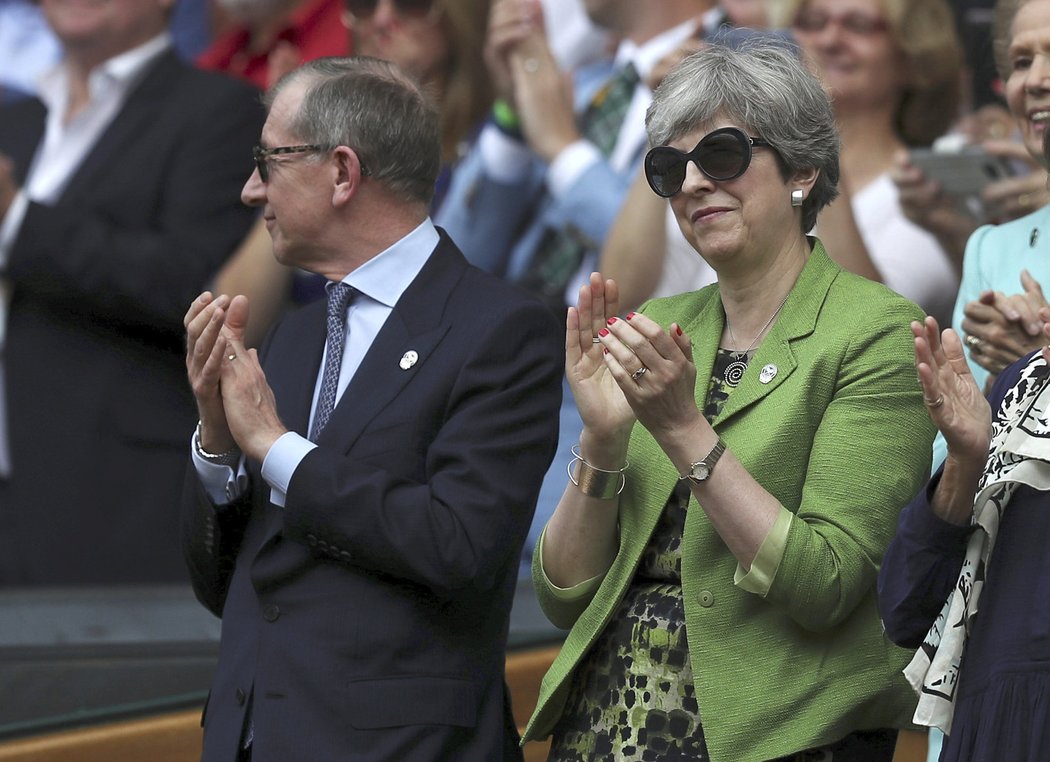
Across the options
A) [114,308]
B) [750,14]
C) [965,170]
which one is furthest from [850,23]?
[114,308]

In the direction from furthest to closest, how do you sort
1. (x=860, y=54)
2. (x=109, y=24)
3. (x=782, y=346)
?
1. (x=109, y=24)
2. (x=860, y=54)
3. (x=782, y=346)

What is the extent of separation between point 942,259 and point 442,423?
216 cm

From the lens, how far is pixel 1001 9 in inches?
149

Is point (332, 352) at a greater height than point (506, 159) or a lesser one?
lesser

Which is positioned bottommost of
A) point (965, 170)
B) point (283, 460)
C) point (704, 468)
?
point (283, 460)

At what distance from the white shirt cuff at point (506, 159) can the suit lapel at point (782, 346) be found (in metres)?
2.60

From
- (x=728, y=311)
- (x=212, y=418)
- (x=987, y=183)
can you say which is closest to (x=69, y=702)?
(x=212, y=418)

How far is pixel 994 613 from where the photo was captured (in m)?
2.56

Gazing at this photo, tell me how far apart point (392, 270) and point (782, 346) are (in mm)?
795

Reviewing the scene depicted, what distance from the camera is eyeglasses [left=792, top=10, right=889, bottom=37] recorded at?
16.5 ft

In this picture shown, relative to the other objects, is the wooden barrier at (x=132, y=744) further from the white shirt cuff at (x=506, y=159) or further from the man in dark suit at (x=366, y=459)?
the white shirt cuff at (x=506, y=159)

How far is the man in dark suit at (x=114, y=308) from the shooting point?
18.3 ft

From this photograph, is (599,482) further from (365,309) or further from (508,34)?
(508,34)

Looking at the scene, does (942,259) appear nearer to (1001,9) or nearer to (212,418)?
(1001,9)
